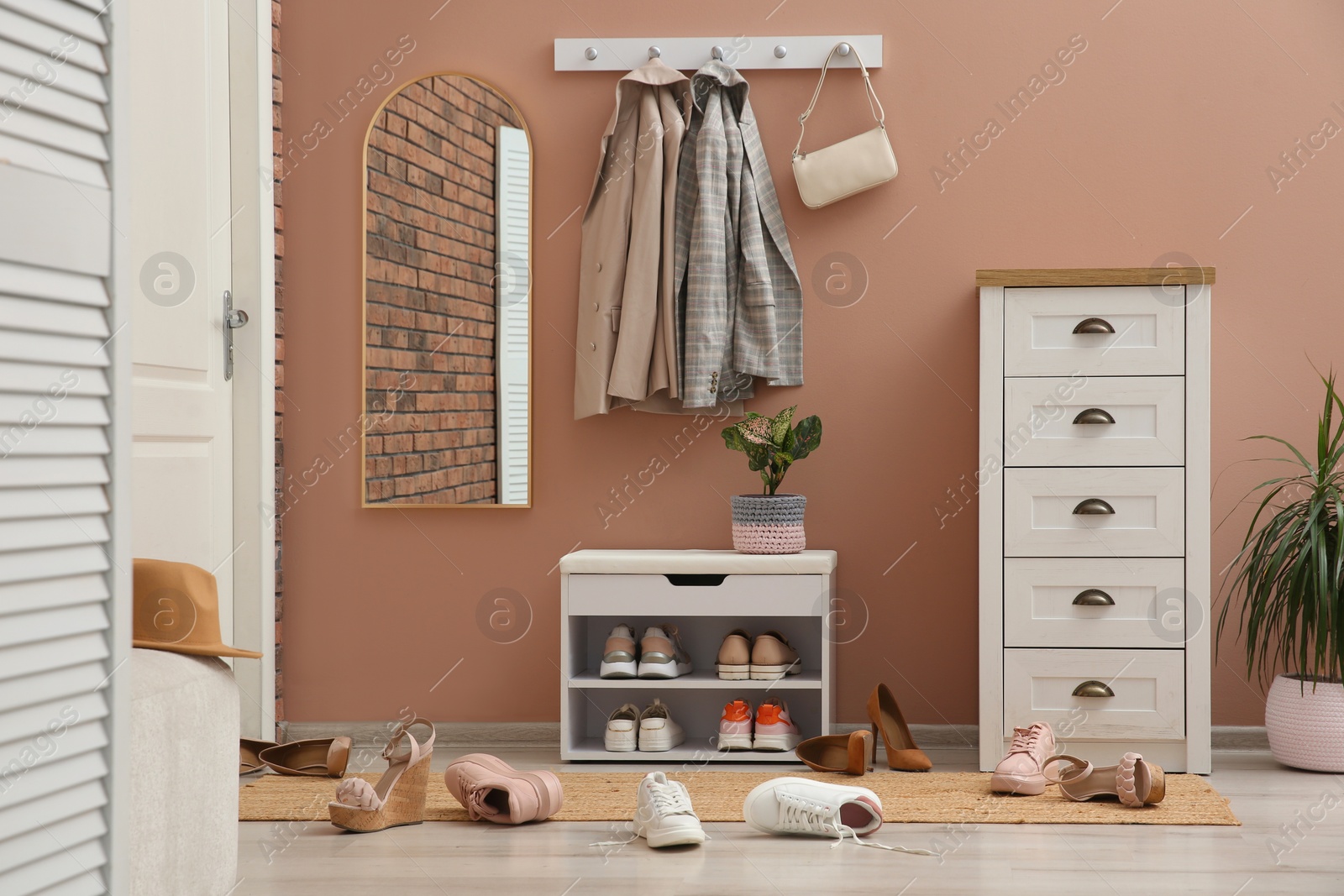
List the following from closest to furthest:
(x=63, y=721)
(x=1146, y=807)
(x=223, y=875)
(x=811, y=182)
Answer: (x=63, y=721) < (x=223, y=875) < (x=1146, y=807) < (x=811, y=182)

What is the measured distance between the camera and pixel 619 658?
2.63m

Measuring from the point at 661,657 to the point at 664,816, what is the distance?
0.68 meters

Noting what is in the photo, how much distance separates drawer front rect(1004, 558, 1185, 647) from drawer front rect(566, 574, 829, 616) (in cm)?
51

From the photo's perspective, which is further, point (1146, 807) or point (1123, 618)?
point (1123, 618)

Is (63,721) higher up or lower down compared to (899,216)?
lower down

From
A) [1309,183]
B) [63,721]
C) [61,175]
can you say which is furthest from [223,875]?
[1309,183]

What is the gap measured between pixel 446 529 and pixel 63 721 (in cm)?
181

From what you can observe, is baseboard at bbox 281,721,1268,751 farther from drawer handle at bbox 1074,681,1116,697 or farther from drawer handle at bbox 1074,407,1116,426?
drawer handle at bbox 1074,407,1116,426

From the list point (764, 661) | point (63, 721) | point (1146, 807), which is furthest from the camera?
point (764, 661)

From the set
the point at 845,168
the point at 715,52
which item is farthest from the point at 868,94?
the point at 715,52

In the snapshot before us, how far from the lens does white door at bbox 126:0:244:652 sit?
244 centimetres

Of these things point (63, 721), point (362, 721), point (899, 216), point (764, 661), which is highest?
point (899, 216)

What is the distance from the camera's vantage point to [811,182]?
2820mm

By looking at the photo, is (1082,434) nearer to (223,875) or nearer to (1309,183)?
(1309,183)
